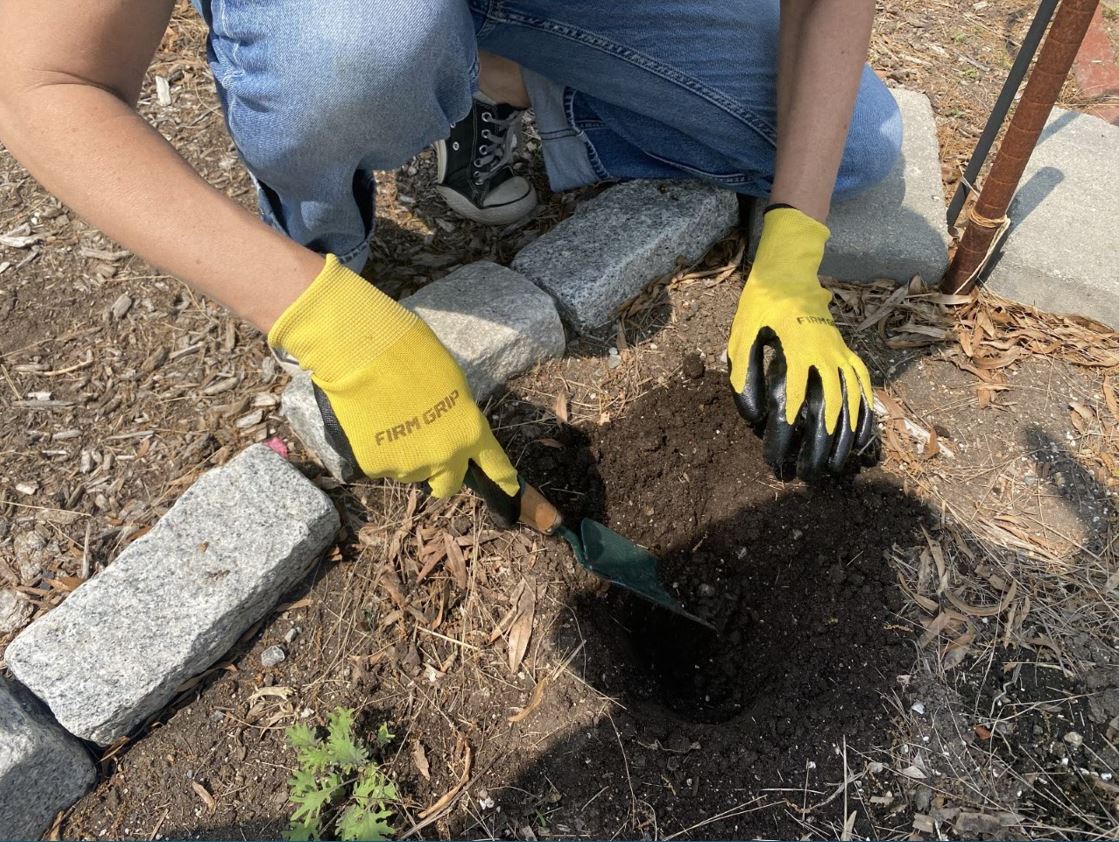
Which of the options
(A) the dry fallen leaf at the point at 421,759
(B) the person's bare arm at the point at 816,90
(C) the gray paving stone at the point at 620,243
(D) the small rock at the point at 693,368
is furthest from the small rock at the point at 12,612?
(B) the person's bare arm at the point at 816,90

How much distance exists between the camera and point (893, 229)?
7.03 ft

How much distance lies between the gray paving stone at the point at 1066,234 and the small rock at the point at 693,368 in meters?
0.89

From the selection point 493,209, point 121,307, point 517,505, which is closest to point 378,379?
point 517,505

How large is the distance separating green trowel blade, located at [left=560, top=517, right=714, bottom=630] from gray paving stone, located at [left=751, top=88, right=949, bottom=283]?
104 centimetres

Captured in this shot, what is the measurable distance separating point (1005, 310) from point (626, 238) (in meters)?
1.08

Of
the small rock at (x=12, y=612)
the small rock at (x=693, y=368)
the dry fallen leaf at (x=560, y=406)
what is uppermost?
the small rock at (x=693, y=368)

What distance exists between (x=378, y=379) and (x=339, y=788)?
0.85m

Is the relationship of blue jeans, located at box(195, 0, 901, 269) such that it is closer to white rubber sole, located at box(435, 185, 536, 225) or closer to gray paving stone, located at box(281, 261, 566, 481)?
white rubber sole, located at box(435, 185, 536, 225)

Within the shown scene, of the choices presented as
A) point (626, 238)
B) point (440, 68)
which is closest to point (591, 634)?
point (626, 238)

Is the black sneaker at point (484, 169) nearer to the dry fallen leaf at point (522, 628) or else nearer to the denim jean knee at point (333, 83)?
the denim jean knee at point (333, 83)

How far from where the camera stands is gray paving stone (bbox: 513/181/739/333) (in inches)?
80.5

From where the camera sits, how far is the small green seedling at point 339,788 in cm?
144

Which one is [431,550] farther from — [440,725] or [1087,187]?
[1087,187]

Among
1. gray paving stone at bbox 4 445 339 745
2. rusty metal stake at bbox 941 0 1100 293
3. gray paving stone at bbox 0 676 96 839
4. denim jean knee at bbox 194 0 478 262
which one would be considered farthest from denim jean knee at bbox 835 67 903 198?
gray paving stone at bbox 0 676 96 839
